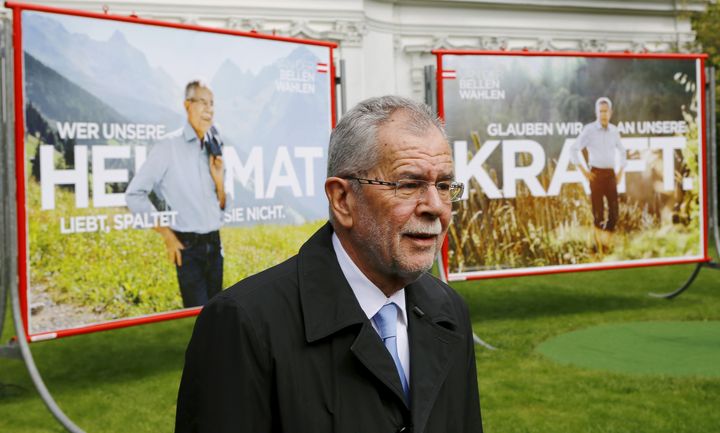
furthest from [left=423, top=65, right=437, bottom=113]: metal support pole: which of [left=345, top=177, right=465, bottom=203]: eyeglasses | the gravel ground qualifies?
[left=345, top=177, right=465, bottom=203]: eyeglasses

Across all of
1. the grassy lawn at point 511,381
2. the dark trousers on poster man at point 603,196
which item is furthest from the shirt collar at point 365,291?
the dark trousers on poster man at point 603,196

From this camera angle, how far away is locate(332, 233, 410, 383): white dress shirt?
1755 millimetres

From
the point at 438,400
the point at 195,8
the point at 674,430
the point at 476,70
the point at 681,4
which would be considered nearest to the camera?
the point at 438,400

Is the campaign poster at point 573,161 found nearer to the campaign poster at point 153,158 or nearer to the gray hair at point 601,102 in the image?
the gray hair at point 601,102

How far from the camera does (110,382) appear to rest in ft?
22.8

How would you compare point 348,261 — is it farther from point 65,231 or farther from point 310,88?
point 310,88

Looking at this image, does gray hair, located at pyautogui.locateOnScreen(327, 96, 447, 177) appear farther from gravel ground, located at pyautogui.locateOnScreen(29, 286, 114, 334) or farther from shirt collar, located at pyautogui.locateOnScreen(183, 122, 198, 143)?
shirt collar, located at pyautogui.locateOnScreen(183, 122, 198, 143)

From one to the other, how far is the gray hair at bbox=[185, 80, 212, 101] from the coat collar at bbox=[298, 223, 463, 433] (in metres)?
4.86

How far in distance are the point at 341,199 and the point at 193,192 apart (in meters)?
4.83

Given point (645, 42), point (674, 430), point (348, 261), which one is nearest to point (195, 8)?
point (645, 42)

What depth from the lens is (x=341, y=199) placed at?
180 centimetres

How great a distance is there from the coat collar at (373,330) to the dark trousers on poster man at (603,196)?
7058mm

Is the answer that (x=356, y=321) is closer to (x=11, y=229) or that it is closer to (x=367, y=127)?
(x=367, y=127)

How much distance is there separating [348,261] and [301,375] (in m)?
0.28
